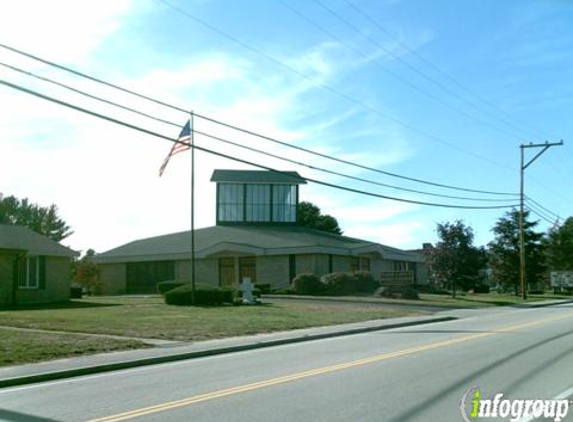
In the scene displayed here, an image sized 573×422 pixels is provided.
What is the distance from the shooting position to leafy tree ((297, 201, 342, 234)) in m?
97.9

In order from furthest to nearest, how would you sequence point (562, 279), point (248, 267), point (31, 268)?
point (562, 279), point (248, 267), point (31, 268)

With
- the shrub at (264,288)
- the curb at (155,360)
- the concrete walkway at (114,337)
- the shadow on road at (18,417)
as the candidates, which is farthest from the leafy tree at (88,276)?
the shadow on road at (18,417)

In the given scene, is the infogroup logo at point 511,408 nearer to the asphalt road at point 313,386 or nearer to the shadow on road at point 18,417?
the asphalt road at point 313,386

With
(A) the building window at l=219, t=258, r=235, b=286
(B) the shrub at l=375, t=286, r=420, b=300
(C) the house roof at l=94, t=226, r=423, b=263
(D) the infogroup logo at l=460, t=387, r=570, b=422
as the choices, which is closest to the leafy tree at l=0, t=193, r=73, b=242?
(C) the house roof at l=94, t=226, r=423, b=263

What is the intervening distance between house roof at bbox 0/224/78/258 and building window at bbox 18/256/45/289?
698 mm

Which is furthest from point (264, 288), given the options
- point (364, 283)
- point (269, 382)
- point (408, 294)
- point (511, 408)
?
point (511, 408)

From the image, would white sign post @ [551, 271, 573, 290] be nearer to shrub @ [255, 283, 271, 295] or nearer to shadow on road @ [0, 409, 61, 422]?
shrub @ [255, 283, 271, 295]

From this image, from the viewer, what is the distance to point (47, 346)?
16000 millimetres

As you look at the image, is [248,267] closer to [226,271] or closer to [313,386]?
[226,271]

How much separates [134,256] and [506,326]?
40.2 meters

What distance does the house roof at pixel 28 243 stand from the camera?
3388cm

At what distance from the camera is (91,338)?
17.9 m

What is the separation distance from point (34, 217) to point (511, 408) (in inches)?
2809

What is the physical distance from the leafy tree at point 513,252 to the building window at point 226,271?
26.8 m
